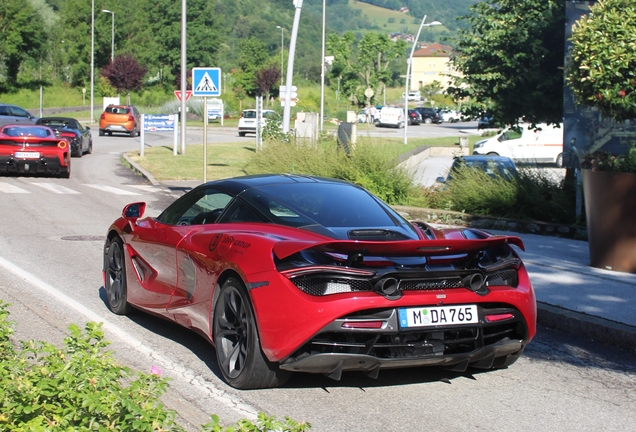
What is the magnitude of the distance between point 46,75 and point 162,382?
83858 millimetres

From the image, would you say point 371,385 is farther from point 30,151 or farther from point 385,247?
point 30,151

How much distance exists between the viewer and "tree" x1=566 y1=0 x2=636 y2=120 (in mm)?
9844

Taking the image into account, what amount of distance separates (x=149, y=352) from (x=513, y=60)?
12.5 meters

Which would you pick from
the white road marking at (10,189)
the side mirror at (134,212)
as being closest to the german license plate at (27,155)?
the white road marking at (10,189)

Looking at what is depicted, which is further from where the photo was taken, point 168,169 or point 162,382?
point 168,169

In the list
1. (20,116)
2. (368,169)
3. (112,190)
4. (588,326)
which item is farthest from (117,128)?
(588,326)

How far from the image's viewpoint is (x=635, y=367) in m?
6.38

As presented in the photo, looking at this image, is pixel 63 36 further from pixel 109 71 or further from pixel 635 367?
pixel 635 367

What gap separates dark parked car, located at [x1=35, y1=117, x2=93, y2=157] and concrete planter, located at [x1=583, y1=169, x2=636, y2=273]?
23.7 meters

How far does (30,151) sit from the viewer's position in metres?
22.0

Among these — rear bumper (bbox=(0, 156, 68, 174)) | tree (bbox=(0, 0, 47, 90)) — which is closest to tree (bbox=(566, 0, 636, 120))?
rear bumper (bbox=(0, 156, 68, 174))

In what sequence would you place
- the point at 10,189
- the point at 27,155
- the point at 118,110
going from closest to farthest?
1. the point at 10,189
2. the point at 27,155
3. the point at 118,110

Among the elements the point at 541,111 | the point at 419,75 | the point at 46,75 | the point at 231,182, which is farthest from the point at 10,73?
the point at 419,75

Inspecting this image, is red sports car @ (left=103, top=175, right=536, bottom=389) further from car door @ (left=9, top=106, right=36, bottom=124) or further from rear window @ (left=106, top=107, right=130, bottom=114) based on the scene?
rear window @ (left=106, top=107, right=130, bottom=114)
